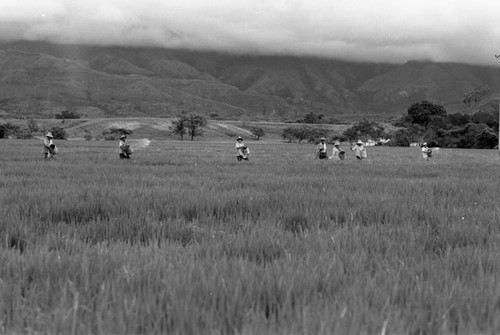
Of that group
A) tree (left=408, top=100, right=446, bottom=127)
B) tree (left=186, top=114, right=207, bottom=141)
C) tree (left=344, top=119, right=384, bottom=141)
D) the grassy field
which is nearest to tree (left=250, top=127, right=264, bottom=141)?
tree (left=186, top=114, right=207, bottom=141)

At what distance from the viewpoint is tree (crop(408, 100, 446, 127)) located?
122m

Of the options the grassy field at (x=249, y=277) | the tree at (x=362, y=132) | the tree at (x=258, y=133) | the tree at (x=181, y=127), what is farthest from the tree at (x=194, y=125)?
the grassy field at (x=249, y=277)

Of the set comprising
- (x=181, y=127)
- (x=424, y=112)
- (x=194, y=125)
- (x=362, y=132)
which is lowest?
(x=181, y=127)

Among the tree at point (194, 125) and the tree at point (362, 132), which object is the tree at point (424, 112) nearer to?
the tree at point (362, 132)

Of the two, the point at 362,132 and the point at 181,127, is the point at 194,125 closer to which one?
the point at 181,127

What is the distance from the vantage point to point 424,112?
123 meters

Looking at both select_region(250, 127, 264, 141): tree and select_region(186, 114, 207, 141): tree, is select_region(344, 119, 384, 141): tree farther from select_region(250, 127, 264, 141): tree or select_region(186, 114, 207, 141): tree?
select_region(186, 114, 207, 141): tree

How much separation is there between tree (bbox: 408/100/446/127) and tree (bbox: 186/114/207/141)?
54015 millimetres

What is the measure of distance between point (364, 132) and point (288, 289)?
120195 mm

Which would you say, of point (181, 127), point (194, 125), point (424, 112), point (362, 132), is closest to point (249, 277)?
point (181, 127)

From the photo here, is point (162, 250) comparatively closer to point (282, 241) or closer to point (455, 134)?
point (282, 241)

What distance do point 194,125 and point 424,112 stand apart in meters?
57.3

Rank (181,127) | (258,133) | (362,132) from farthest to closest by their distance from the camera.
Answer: (258,133) → (362,132) → (181,127)

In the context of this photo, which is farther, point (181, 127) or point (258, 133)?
point (258, 133)
